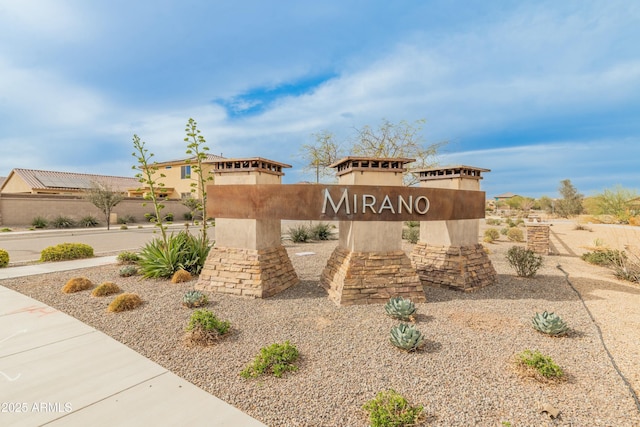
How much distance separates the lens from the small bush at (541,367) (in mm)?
4160

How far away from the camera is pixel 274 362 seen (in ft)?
14.7

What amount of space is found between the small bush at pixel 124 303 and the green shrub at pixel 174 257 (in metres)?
2.55

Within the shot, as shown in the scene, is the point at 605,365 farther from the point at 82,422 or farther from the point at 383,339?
the point at 82,422

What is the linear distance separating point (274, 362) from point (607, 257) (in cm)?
1476

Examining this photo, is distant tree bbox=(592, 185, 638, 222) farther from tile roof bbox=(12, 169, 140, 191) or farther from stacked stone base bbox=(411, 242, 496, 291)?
tile roof bbox=(12, 169, 140, 191)

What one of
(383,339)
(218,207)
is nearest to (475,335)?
(383,339)

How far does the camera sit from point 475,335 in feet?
18.3

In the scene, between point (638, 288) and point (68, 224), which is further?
point (68, 224)

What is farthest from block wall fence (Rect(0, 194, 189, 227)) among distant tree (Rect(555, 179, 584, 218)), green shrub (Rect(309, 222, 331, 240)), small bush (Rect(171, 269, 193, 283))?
distant tree (Rect(555, 179, 584, 218))

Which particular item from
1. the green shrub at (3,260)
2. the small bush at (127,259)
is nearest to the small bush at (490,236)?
the small bush at (127,259)

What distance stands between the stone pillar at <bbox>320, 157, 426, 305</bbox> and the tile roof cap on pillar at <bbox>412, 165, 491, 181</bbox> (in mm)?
2506

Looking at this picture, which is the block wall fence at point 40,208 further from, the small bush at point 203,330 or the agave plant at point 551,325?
the agave plant at point 551,325

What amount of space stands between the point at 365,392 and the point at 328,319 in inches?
96.4

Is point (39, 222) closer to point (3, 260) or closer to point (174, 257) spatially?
point (3, 260)
